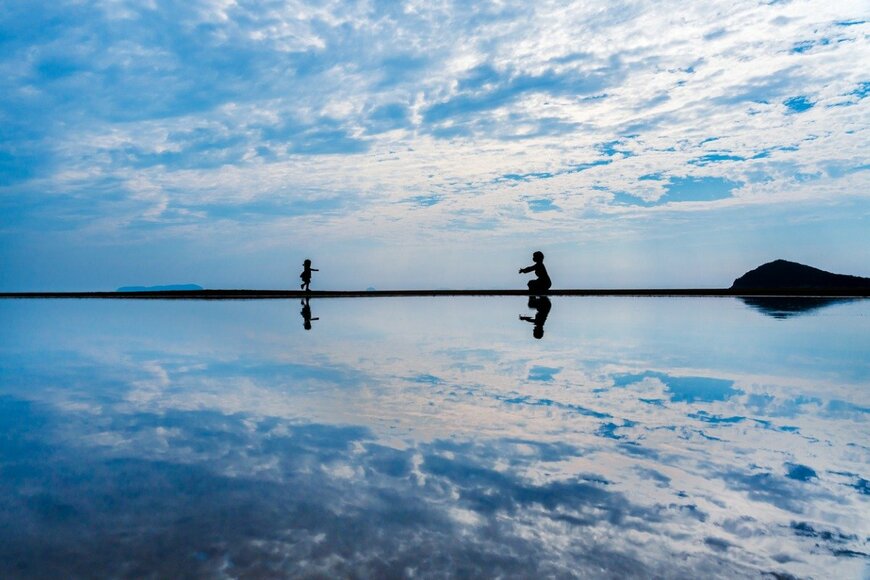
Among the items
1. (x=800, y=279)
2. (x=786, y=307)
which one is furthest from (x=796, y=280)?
(x=786, y=307)

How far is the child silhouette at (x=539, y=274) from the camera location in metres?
22.5

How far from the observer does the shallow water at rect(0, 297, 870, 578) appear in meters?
2.29

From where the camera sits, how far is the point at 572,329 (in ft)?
37.8

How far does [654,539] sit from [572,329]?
930 cm

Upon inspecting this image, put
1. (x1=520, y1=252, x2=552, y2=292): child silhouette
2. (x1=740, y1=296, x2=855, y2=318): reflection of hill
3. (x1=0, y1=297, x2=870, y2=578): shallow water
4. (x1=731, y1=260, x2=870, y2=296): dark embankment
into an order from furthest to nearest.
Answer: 1. (x1=731, y1=260, x2=870, y2=296): dark embankment
2. (x1=520, y1=252, x2=552, y2=292): child silhouette
3. (x1=740, y1=296, x2=855, y2=318): reflection of hill
4. (x1=0, y1=297, x2=870, y2=578): shallow water

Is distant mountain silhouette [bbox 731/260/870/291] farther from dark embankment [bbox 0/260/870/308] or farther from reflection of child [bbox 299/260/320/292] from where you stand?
reflection of child [bbox 299/260/320/292]

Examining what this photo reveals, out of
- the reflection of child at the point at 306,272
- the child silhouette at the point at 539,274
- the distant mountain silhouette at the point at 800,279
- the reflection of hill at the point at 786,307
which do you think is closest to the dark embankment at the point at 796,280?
the distant mountain silhouette at the point at 800,279

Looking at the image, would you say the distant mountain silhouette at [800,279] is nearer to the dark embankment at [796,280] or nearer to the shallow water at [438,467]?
the dark embankment at [796,280]

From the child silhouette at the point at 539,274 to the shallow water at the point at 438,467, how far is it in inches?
594

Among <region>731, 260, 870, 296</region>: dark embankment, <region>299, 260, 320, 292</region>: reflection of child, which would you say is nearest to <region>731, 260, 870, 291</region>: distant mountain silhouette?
<region>731, 260, 870, 296</region>: dark embankment

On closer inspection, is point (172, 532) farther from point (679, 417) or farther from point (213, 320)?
point (213, 320)

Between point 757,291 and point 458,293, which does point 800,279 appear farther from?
point 458,293

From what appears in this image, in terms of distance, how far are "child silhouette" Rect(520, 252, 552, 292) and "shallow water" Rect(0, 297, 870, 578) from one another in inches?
594

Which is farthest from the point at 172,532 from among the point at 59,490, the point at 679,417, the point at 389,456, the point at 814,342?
the point at 814,342
